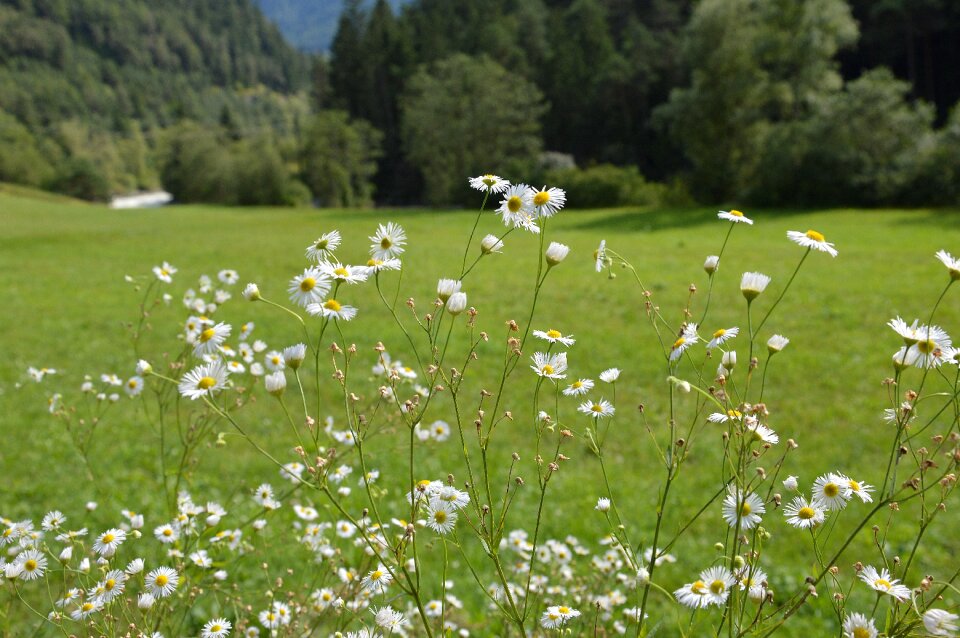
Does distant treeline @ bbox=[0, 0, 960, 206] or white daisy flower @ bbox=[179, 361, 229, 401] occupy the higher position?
distant treeline @ bbox=[0, 0, 960, 206]

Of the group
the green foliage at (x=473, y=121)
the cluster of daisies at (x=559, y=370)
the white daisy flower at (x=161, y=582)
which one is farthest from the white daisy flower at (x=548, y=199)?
the green foliage at (x=473, y=121)

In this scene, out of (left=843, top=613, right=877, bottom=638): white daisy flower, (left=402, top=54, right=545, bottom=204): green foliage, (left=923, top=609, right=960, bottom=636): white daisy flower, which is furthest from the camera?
(left=402, top=54, right=545, bottom=204): green foliage

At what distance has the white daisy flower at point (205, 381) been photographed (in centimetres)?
111

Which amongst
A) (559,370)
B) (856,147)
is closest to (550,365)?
(559,370)

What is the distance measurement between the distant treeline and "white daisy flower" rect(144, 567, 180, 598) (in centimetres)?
2105

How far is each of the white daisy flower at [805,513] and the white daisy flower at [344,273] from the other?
0.79m

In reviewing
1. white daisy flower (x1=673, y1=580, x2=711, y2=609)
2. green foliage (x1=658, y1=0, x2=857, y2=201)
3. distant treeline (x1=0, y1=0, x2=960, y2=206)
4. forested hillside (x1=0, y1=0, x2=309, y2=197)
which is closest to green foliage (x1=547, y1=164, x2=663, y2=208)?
distant treeline (x1=0, y1=0, x2=960, y2=206)

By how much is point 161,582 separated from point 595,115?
4009 centimetres

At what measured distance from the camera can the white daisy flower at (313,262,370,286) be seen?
1.06 metres

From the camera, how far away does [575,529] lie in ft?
11.7

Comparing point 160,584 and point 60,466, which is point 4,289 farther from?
point 160,584

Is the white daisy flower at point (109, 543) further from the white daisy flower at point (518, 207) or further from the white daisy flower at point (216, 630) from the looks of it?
the white daisy flower at point (518, 207)

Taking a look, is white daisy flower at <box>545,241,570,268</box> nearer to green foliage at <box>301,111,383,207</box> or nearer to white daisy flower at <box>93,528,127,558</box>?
white daisy flower at <box>93,528,127,558</box>

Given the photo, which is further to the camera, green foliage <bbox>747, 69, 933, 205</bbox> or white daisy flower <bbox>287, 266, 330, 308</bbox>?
green foliage <bbox>747, 69, 933, 205</bbox>
